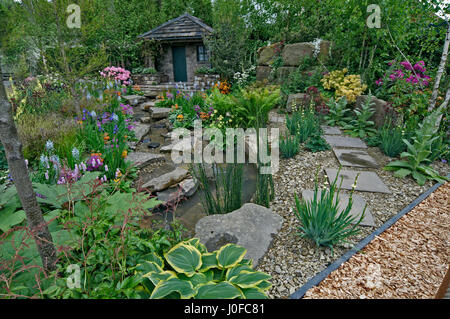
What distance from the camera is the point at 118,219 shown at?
175cm

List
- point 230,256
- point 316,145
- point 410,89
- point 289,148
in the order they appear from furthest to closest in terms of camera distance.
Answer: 1. point 410,89
2. point 316,145
3. point 289,148
4. point 230,256

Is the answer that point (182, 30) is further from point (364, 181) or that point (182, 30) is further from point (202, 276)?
point (202, 276)

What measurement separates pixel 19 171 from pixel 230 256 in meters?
1.20

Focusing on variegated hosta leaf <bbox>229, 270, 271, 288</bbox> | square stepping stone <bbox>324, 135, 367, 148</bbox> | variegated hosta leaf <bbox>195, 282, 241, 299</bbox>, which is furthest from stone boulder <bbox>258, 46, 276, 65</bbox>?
variegated hosta leaf <bbox>195, 282, 241, 299</bbox>

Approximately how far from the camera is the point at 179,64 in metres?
12.4

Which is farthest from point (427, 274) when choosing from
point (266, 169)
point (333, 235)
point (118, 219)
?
point (118, 219)

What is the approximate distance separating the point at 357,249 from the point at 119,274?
171 cm

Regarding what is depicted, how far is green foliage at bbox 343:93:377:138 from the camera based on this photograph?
4.50m

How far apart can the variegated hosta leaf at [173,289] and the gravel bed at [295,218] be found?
62 cm

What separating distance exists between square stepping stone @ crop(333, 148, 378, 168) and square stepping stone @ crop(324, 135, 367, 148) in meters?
0.21

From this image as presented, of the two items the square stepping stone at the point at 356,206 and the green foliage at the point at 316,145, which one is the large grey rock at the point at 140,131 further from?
the square stepping stone at the point at 356,206

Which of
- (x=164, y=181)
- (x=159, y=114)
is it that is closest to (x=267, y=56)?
(x=159, y=114)

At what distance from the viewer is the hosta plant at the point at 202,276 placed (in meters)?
1.29

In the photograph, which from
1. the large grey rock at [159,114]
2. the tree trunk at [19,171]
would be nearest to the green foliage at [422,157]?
the tree trunk at [19,171]
